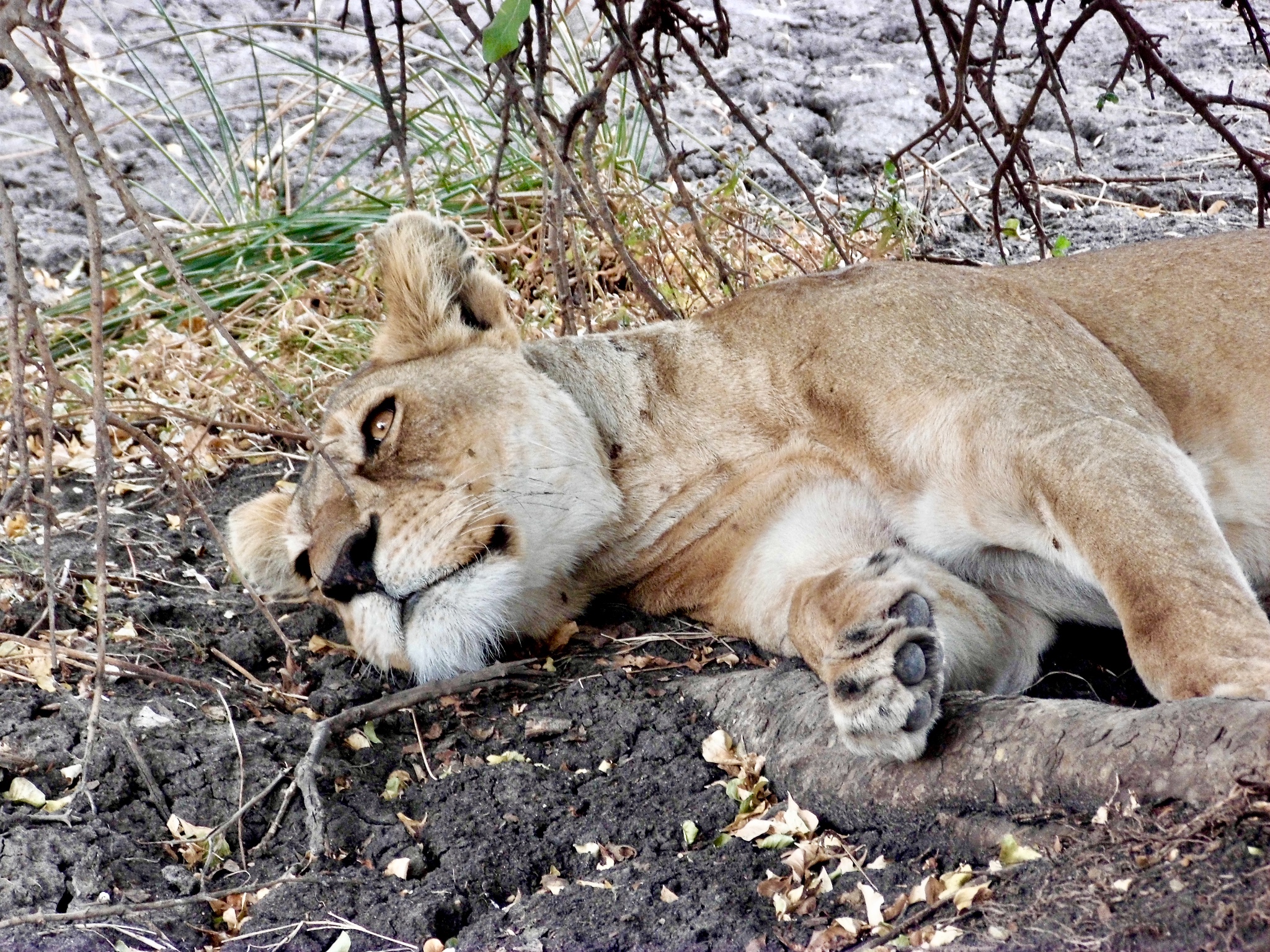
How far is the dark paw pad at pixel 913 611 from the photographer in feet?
8.79

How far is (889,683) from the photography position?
8.26ft

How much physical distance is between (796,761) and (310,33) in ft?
23.2

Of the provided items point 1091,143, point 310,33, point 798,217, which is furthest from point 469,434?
point 310,33

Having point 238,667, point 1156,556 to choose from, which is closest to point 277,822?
point 238,667

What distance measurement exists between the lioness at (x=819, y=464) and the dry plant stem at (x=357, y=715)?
75 mm

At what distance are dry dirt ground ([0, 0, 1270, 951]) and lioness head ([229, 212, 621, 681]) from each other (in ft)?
0.62

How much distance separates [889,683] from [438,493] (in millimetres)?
1253

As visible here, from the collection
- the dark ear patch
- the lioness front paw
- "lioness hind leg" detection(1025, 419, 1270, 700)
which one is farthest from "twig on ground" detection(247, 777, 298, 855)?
"lioness hind leg" detection(1025, 419, 1270, 700)

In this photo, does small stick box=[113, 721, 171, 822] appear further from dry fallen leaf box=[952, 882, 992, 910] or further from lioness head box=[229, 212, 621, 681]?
dry fallen leaf box=[952, 882, 992, 910]

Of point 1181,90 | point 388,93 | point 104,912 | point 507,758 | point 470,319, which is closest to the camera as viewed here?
point 104,912

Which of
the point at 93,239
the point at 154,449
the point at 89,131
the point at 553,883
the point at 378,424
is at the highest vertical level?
the point at 89,131

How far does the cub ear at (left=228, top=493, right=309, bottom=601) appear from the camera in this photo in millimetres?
3705

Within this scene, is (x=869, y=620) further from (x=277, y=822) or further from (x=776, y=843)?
(x=277, y=822)

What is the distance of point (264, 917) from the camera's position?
233 cm
